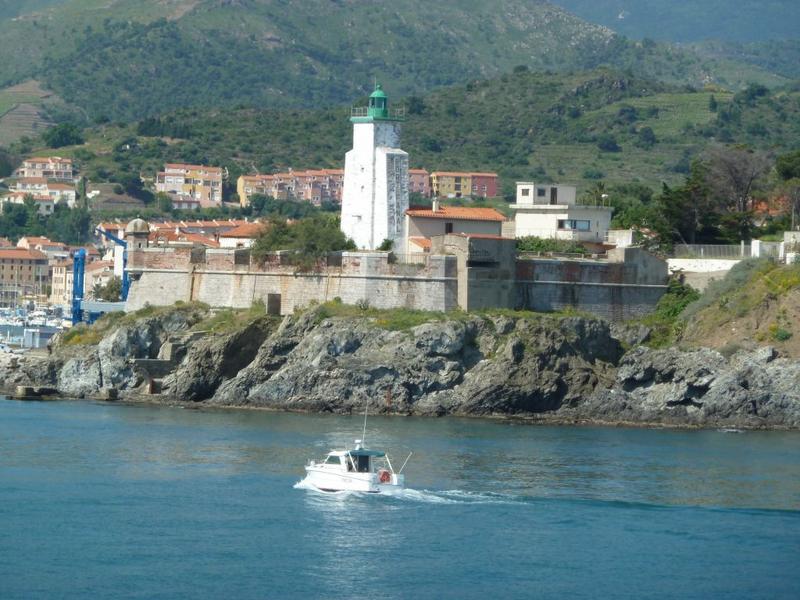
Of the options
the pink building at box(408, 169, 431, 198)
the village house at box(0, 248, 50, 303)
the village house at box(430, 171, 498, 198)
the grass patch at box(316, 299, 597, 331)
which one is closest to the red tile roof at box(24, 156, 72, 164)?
the village house at box(0, 248, 50, 303)

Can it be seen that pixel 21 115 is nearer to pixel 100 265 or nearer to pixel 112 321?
pixel 100 265

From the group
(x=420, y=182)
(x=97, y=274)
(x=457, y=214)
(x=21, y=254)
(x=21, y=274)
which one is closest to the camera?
(x=457, y=214)

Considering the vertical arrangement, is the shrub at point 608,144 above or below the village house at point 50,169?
above

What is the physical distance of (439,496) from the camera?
4119cm

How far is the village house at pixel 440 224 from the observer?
2459 inches

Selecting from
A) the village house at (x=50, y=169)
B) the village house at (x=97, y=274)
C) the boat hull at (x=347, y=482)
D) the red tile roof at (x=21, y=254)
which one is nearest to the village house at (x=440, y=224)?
the boat hull at (x=347, y=482)

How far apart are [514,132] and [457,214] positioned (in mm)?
72103

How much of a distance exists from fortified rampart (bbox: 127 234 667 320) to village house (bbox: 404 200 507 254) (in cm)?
177

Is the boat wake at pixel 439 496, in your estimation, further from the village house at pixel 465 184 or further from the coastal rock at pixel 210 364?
the village house at pixel 465 184

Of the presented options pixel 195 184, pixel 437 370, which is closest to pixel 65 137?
pixel 195 184

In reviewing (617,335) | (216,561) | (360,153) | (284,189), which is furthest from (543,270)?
(284,189)

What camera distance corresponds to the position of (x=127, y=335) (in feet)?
203

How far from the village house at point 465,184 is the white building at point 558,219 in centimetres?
4878

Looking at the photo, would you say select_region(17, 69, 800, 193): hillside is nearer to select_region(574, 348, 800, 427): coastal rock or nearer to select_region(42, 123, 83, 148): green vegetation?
select_region(42, 123, 83, 148): green vegetation
